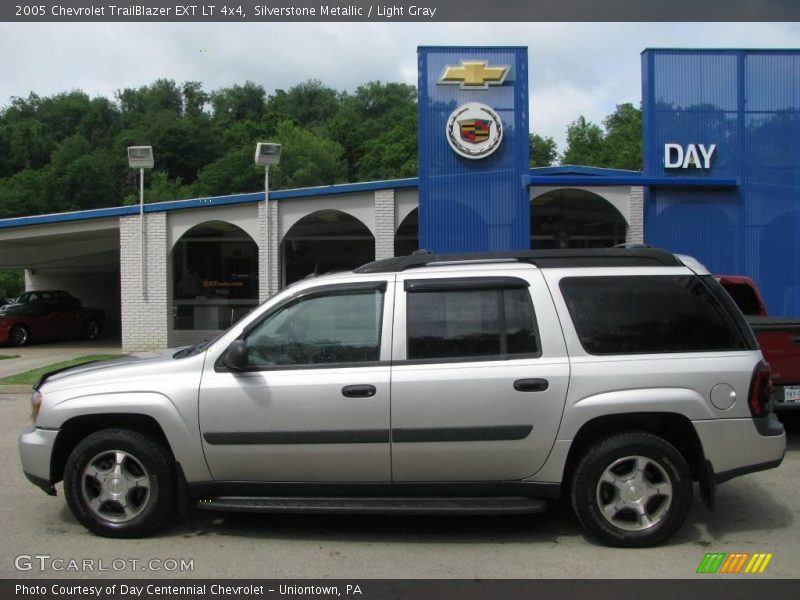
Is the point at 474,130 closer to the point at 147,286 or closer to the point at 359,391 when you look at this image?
the point at 147,286

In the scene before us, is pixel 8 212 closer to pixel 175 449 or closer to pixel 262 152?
pixel 262 152

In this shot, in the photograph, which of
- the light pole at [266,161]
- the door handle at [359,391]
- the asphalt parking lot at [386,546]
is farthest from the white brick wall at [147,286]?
the door handle at [359,391]

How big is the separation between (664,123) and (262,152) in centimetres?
832

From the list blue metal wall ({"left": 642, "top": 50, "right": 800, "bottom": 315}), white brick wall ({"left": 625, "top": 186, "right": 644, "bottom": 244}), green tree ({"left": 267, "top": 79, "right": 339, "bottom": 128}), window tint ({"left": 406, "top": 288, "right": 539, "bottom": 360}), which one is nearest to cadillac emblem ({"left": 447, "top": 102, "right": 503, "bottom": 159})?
blue metal wall ({"left": 642, "top": 50, "right": 800, "bottom": 315})

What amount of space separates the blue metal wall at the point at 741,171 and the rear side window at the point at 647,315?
10.2m

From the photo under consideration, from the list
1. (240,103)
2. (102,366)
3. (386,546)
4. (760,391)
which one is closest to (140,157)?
(102,366)

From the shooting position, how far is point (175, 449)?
4.70m

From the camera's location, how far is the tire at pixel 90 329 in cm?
2252

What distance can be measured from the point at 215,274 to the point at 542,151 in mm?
53201

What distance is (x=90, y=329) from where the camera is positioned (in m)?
22.8

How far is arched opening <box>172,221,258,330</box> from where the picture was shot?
17828 mm

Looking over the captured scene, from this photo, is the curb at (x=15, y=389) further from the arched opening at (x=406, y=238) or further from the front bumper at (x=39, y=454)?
the arched opening at (x=406, y=238)

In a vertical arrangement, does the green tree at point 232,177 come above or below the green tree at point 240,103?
below

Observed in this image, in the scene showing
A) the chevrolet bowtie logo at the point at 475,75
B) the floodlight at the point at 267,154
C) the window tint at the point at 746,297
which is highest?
the chevrolet bowtie logo at the point at 475,75
